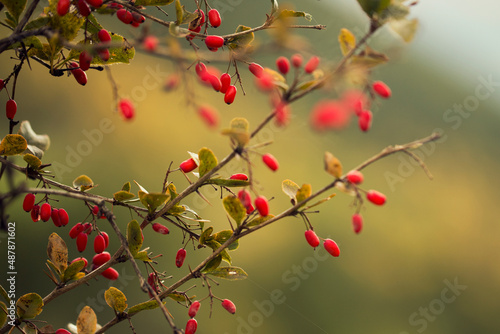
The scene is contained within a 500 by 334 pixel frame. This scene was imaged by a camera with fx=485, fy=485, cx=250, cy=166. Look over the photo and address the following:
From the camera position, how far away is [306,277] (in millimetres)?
6094

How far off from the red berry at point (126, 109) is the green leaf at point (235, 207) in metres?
0.21

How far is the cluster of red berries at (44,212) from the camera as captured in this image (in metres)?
0.94

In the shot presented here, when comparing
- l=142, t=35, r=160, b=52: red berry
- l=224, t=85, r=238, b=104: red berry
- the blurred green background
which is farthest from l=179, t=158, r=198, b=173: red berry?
the blurred green background

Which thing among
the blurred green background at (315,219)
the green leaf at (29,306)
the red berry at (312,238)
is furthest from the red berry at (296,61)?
the blurred green background at (315,219)

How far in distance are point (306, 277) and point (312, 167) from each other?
2.32m

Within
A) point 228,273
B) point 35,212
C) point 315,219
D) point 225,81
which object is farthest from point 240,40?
point 315,219

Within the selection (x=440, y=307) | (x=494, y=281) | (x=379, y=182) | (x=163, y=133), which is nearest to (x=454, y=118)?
(x=379, y=182)

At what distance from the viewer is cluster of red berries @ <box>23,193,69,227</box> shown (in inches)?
37.0

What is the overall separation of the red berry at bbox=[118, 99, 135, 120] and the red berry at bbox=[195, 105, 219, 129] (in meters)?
0.21

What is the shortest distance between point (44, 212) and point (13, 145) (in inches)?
6.6

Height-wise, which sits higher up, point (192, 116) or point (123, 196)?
point (192, 116)

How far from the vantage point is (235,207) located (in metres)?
0.73

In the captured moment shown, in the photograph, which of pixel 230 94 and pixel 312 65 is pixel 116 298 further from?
pixel 312 65

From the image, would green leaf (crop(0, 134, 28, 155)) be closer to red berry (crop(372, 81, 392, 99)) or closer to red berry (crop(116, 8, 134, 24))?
red berry (crop(116, 8, 134, 24))
